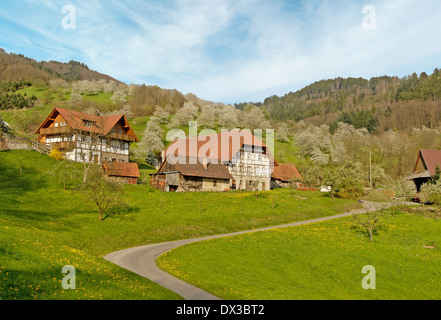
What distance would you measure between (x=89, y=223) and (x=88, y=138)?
3877 centimetres

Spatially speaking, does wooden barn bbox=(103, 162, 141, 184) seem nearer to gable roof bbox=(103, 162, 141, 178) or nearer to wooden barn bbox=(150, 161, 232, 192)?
gable roof bbox=(103, 162, 141, 178)

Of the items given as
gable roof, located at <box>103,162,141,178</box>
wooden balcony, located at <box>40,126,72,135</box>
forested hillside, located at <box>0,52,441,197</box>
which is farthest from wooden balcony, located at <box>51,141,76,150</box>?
forested hillside, located at <box>0,52,441,197</box>

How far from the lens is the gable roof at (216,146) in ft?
230

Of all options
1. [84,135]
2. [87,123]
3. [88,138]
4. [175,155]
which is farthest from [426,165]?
[87,123]

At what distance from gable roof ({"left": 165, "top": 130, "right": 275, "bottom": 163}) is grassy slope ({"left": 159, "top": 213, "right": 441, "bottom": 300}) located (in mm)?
34141

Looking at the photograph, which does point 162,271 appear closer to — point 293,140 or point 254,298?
point 254,298

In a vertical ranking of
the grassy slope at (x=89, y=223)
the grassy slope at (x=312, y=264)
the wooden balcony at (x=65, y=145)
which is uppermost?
the wooden balcony at (x=65, y=145)

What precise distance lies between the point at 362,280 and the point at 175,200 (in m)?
32.2

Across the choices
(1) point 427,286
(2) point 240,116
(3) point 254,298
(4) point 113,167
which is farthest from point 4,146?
(2) point 240,116

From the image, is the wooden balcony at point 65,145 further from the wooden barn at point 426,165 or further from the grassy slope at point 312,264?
the wooden barn at point 426,165

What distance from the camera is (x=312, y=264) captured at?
27.2 m

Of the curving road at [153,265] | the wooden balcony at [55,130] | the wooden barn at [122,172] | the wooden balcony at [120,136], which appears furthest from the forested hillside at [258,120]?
the curving road at [153,265]

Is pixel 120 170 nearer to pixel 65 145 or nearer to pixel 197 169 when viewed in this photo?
A: pixel 197 169

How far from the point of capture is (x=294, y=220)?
46000 mm
